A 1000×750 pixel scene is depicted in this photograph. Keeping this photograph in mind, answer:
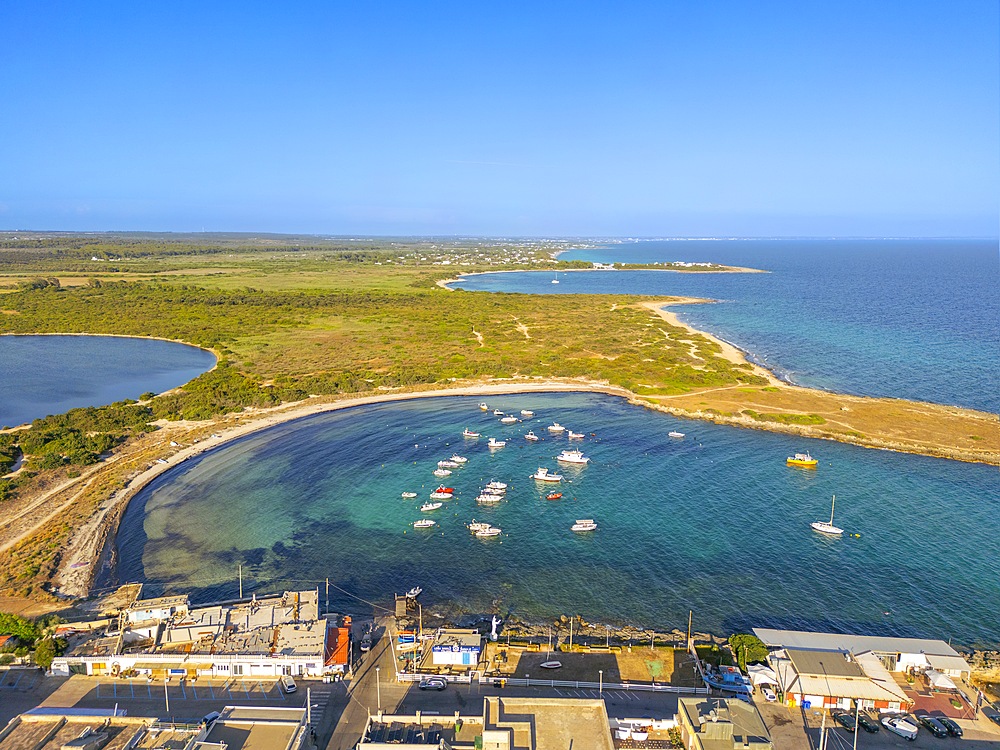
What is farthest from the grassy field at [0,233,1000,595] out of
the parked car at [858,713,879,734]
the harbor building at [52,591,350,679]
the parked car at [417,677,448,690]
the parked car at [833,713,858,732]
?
the parked car at [833,713,858,732]

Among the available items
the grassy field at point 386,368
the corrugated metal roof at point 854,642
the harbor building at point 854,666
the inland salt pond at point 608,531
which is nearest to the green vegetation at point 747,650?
the harbor building at point 854,666

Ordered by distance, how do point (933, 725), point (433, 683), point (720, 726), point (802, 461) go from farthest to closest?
point (802, 461) → point (433, 683) → point (933, 725) → point (720, 726)

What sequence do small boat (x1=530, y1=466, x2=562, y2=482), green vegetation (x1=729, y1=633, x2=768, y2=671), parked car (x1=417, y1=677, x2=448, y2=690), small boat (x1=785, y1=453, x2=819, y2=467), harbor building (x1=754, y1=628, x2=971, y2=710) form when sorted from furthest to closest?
small boat (x1=785, y1=453, x2=819, y2=467) → small boat (x1=530, y1=466, x2=562, y2=482) → green vegetation (x1=729, y1=633, x2=768, y2=671) → parked car (x1=417, y1=677, x2=448, y2=690) → harbor building (x1=754, y1=628, x2=971, y2=710)

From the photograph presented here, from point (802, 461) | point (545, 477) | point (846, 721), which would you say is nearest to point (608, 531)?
point (545, 477)

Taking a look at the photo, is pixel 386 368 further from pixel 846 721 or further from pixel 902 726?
pixel 902 726

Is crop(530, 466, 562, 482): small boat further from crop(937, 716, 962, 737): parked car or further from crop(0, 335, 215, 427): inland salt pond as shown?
crop(0, 335, 215, 427): inland salt pond

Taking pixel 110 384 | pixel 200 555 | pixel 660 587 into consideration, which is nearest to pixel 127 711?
pixel 200 555
